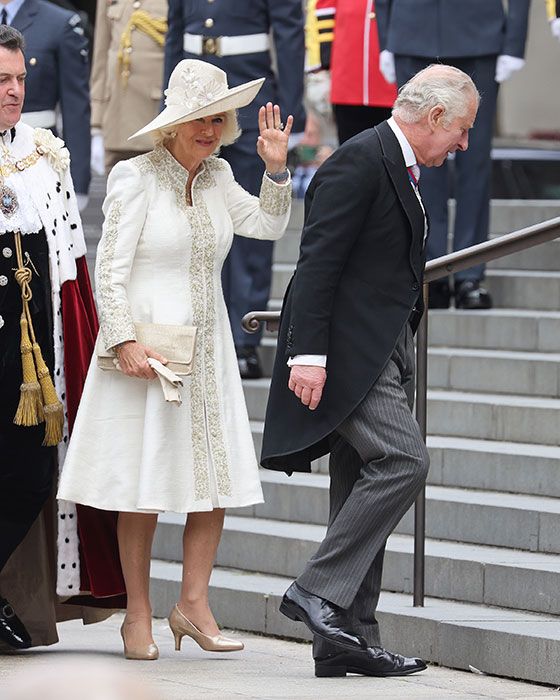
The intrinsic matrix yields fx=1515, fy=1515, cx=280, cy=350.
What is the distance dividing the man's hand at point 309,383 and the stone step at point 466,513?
1.42m

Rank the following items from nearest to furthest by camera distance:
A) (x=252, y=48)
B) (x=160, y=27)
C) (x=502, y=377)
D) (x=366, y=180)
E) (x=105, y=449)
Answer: (x=366, y=180) < (x=105, y=449) < (x=502, y=377) < (x=252, y=48) < (x=160, y=27)

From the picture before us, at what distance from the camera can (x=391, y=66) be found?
7.13 meters

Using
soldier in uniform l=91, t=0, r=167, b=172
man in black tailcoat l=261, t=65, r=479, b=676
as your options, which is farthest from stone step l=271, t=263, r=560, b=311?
man in black tailcoat l=261, t=65, r=479, b=676

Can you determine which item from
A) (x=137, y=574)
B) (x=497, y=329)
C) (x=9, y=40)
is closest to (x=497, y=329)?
(x=497, y=329)

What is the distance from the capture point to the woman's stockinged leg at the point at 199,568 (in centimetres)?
443

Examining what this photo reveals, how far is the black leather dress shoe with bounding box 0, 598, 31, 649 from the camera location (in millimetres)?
4473

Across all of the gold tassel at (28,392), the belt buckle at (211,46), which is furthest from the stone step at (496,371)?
the gold tassel at (28,392)

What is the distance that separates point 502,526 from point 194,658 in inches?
49.1

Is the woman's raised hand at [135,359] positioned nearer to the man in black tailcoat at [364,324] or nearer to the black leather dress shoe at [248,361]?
the man in black tailcoat at [364,324]

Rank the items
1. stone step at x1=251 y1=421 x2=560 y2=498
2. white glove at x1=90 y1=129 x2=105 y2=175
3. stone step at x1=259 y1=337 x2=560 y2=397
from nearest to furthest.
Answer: stone step at x1=251 y1=421 x2=560 y2=498, stone step at x1=259 y1=337 x2=560 y2=397, white glove at x1=90 y1=129 x2=105 y2=175

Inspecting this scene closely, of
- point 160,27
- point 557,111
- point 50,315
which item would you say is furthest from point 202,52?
point 557,111

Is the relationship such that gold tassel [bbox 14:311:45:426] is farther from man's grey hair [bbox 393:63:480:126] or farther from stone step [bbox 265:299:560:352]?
stone step [bbox 265:299:560:352]

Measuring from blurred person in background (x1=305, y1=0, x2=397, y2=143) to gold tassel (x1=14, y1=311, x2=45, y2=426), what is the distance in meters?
3.49

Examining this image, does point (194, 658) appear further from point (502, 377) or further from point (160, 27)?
point (160, 27)
